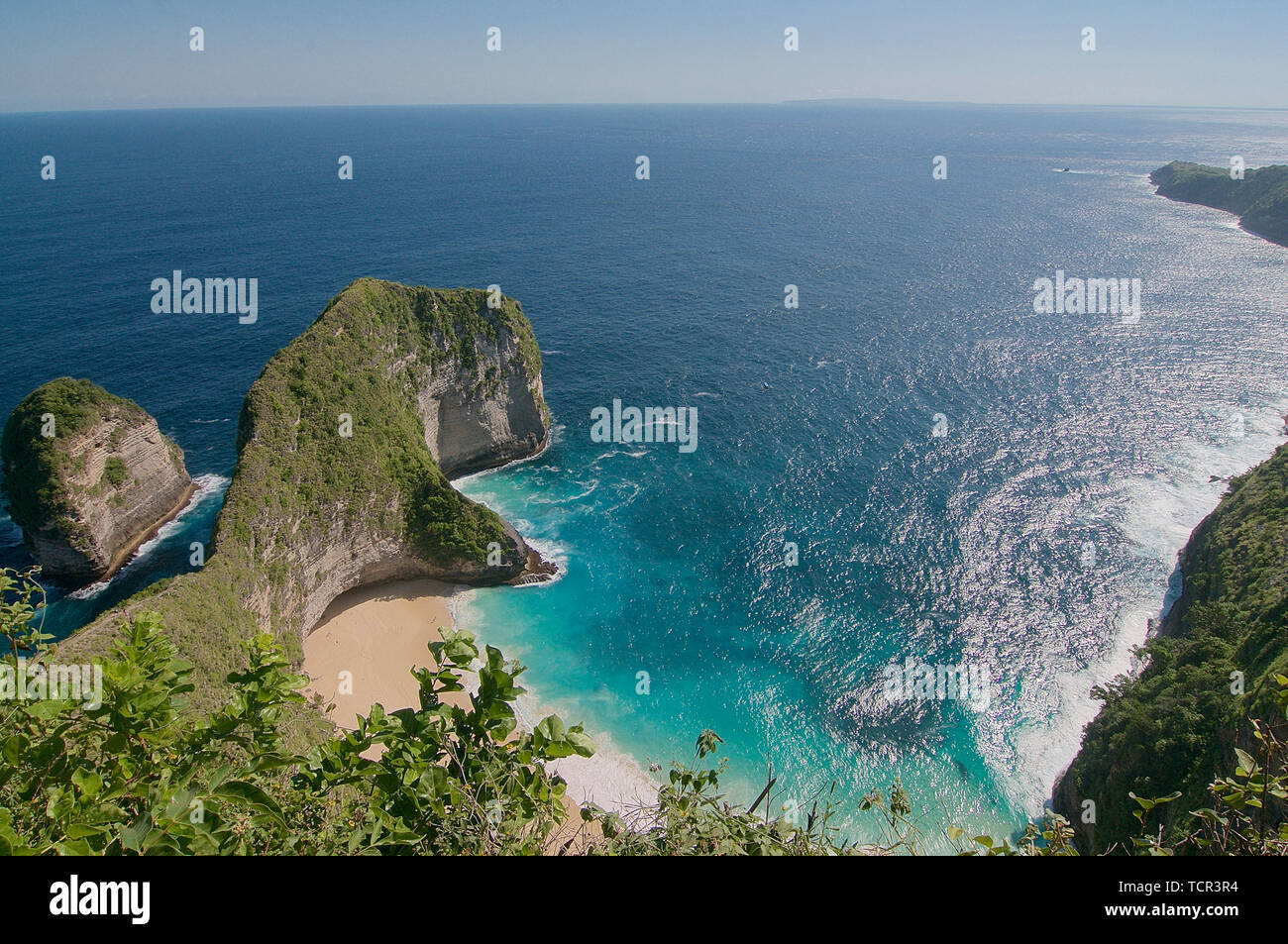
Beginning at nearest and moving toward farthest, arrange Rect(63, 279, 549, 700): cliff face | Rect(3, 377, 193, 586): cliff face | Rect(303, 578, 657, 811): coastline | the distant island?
1. Rect(63, 279, 549, 700): cliff face
2. Rect(303, 578, 657, 811): coastline
3. Rect(3, 377, 193, 586): cliff face
4. the distant island

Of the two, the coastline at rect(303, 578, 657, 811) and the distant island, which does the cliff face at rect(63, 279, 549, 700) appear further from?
the distant island

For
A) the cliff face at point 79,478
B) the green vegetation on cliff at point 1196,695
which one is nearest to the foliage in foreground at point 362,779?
the green vegetation on cliff at point 1196,695

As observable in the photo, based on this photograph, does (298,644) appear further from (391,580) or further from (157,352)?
(157,352)

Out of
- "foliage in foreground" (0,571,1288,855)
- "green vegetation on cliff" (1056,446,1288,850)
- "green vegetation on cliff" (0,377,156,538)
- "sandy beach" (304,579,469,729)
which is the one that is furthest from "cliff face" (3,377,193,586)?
"green vegetation on cliff" (1056,446,1288,850)

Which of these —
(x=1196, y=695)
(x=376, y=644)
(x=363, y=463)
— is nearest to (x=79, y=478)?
(x=363, y=463)

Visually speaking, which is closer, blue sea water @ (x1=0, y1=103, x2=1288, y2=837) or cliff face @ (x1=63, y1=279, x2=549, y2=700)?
cliff face @ (x1=63, y1=279, x2=549, y2=700)

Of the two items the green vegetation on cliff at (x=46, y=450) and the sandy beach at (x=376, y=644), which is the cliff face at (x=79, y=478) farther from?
the sandy beach at (x=376, y=644)

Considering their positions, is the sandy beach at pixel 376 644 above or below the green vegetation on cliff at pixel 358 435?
below
